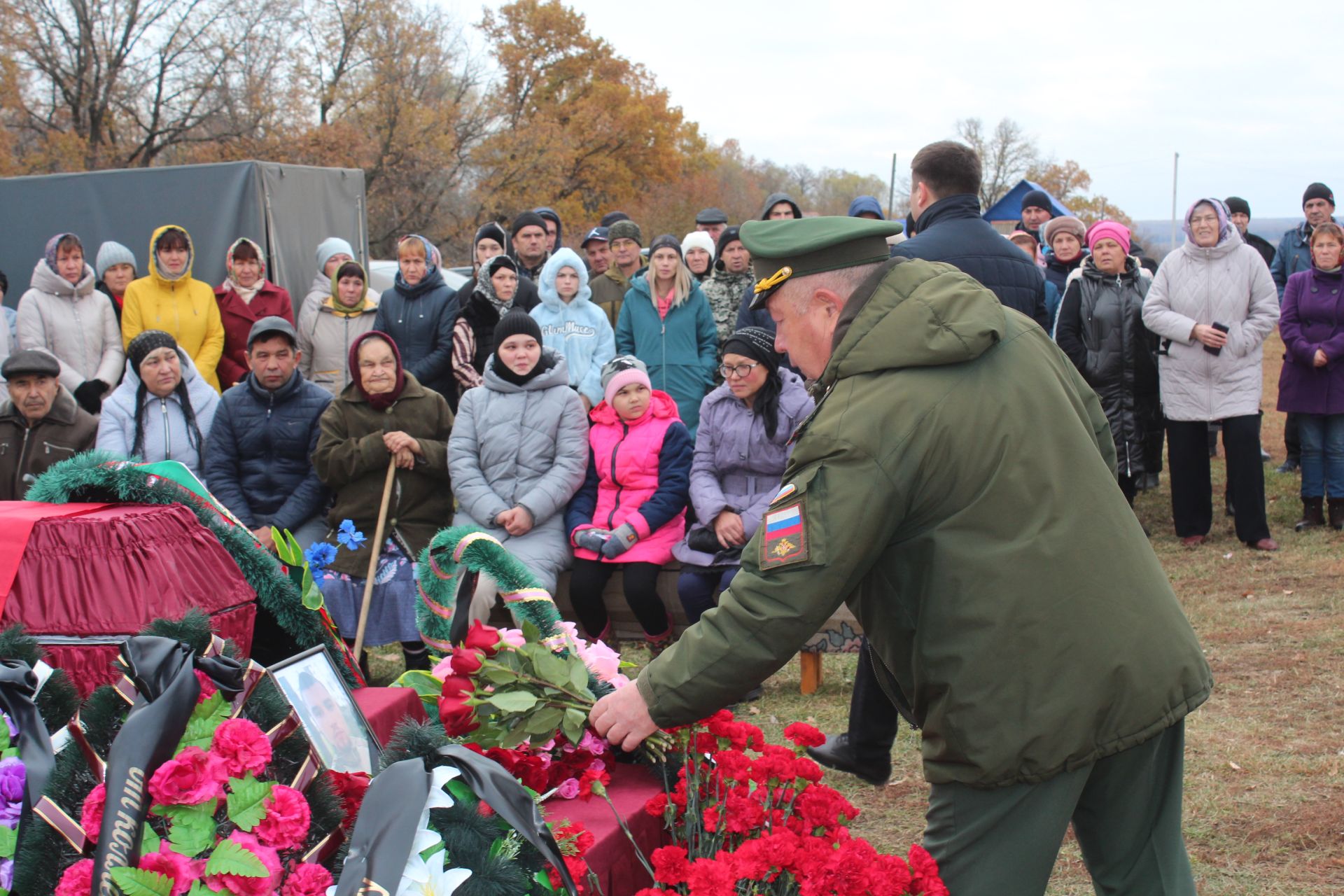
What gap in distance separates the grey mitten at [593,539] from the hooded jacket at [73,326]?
361cm

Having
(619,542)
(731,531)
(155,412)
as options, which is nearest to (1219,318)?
(731,531)

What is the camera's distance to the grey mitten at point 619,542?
5.40m

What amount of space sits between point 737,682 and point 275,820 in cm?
85

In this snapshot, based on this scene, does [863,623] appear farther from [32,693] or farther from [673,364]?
[673,364]

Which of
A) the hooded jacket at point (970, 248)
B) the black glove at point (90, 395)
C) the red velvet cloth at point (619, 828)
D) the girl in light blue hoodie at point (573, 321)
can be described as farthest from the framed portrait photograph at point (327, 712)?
the black glove at point (90, 395)

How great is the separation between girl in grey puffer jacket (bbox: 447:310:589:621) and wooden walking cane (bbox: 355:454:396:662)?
30 cm

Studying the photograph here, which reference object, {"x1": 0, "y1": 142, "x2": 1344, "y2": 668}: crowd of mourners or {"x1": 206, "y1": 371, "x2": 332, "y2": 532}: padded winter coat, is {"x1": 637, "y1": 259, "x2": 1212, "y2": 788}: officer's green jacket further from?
{"x1": 206, "y1": 371, "x2": 332, "y2": 532}: padded winter coat

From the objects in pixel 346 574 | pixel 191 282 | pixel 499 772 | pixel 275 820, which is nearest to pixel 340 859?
pixel 275 820

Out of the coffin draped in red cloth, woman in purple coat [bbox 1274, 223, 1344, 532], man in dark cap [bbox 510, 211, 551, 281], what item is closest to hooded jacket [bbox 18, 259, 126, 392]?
man in dark cap [bbox 510, 211, 551, 281]

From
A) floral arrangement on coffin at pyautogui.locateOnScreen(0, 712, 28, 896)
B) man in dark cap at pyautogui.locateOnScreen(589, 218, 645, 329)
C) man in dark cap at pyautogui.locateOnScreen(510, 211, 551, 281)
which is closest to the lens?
floral arrangement on coffin at pyautogui.locateOnScreen(0, 712, 28, 896)

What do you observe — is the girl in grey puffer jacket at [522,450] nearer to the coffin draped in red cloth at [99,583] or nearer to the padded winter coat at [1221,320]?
the coffin draped in red cloth at [99,583]

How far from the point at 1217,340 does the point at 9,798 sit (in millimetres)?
6834

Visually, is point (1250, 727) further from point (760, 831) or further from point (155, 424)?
point (155, 424)

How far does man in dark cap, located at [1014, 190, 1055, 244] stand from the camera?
30.2 ft
